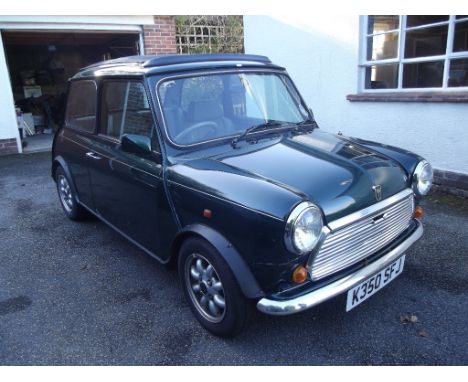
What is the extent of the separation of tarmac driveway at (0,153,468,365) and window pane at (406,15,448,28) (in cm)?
279

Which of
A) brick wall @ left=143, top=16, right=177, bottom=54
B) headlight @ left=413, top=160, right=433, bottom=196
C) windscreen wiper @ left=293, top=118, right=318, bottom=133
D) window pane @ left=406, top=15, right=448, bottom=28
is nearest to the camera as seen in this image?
headlight @ left=413, top=160, right=433, bottom=196

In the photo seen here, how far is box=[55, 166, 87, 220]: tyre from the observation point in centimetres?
451

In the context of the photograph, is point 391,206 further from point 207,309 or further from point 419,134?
point 419,134

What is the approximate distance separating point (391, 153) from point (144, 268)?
2.31m

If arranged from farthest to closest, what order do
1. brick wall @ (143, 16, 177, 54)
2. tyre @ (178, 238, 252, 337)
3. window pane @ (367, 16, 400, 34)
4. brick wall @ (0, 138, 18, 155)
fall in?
brick wall @ (143, 16, 177, 54) < brick wall @ (0, 138, 18, 155) < window pane @ (367, 16, 400, 34) < tyre @ (178, 238, 252, 337)

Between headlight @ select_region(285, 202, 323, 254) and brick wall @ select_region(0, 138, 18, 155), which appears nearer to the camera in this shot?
headlight @ select_region(285, 202, 323, 254)

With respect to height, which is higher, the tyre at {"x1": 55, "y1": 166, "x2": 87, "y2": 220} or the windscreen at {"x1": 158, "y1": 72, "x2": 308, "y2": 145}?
the windscreen at {"x1": 158, "y1": 72, "x2": 308, "y2": 145}

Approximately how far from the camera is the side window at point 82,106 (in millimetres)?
3726

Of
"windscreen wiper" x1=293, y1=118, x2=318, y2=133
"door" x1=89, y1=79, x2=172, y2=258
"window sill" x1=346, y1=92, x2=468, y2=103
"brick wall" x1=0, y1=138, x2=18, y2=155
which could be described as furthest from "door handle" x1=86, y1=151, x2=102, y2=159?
"brick wall" x1=0, y1=138, x2=18, y2=155

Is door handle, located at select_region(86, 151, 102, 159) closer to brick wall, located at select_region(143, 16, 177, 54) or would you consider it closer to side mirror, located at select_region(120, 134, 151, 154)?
side mirror, located at select_region(120, 134, 151, 154)

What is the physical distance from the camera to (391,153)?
9.73ft

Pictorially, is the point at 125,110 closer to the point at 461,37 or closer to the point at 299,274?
the point at 299,274

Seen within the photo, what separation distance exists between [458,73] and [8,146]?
8.51 metres

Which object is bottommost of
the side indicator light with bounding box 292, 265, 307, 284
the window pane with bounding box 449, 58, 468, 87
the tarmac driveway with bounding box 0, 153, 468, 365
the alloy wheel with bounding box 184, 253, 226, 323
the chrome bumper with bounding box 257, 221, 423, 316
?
the tarmac driveway with bounding box 0, 153, 468, 365
